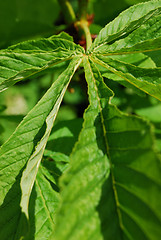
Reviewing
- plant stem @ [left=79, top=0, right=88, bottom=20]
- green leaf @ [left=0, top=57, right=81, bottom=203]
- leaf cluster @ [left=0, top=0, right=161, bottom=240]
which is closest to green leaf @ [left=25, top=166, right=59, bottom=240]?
leaf cluster @ [left=0, top=0, right=161, bottom=240]

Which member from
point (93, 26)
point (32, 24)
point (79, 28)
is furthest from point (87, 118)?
point (32, 24)

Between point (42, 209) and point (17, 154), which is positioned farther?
point (42, 209)

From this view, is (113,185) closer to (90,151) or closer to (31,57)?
(90,151)

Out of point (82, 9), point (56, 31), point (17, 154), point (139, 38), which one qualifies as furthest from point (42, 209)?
point (56, 31)

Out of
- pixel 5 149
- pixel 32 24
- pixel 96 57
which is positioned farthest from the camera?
pixel 32 24

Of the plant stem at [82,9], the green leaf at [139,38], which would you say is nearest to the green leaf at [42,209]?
the green leaf at [139,38]

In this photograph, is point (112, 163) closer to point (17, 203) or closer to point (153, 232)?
point (153, 232)

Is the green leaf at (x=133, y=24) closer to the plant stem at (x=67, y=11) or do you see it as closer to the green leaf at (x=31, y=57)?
the green leaf at (x=31, y=57)
